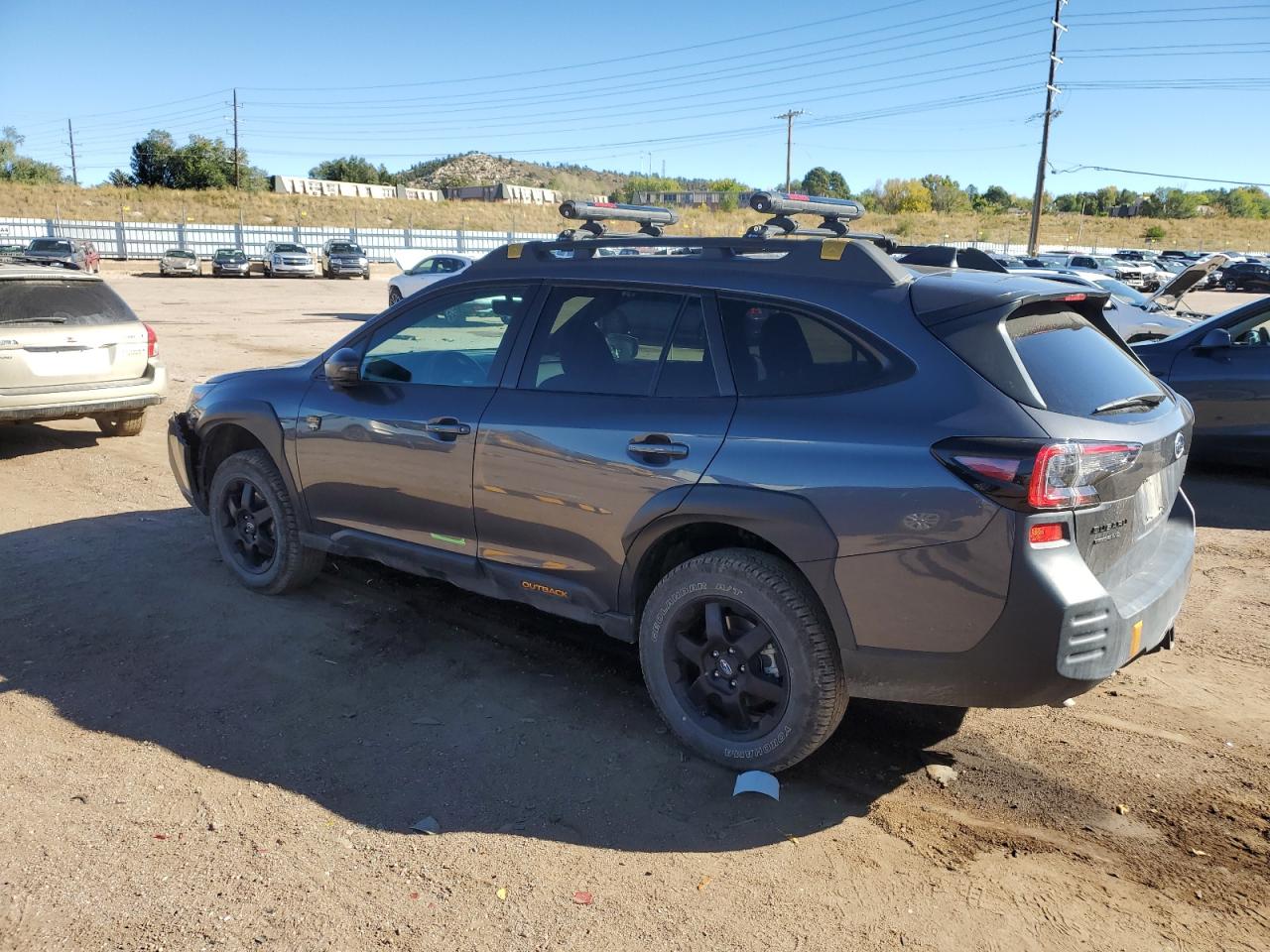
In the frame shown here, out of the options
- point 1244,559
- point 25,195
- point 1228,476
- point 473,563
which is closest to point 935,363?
point 473,563

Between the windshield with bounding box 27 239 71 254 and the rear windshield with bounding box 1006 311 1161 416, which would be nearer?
the rear windshield with bounding box 1006 311 1161 416

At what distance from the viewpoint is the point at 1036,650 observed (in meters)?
3.00

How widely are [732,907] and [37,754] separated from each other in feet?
8.67

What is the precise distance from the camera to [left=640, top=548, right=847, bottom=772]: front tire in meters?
3.38

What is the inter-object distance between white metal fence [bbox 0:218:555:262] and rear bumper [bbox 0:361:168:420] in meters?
40.0

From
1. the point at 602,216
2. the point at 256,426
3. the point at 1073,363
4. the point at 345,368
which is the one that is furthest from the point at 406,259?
the point at 1073,363

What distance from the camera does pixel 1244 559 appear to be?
6168 millimetres

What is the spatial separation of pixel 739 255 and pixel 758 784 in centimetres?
197

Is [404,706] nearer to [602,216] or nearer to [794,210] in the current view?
[602,216]

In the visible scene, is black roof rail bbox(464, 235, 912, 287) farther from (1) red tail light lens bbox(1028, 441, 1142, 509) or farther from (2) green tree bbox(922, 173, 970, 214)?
(2) green tree bbox(922, 173, 970, 214)

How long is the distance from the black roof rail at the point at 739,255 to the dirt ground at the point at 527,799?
177 centimetres

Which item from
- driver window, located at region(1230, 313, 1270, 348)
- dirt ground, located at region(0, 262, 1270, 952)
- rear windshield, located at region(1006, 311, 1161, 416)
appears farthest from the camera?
driver window, located at region(1230, 313, 1270, 348)

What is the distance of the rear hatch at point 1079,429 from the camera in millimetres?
2973

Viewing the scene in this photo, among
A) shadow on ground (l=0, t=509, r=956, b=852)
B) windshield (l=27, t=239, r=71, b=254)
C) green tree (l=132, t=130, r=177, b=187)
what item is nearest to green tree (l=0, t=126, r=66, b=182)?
green tree (l=132, t=130, r=177, b=187)
